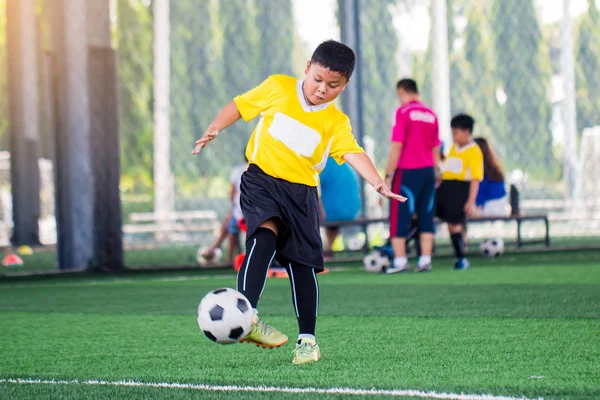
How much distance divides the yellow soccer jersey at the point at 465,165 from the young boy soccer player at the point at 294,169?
5954 millimetres

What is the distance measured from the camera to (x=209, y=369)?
373 cm

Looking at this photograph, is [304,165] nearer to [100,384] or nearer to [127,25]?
[100,384]

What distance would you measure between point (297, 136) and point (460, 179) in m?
6.20

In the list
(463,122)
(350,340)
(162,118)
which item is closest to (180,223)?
(162,118)

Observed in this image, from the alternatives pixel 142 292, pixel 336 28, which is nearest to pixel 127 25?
pixel 336 28

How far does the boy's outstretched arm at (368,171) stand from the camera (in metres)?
4.01

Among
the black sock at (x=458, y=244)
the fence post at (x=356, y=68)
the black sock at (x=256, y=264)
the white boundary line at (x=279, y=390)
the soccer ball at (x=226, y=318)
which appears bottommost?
the black sock at (x=458, y=244)

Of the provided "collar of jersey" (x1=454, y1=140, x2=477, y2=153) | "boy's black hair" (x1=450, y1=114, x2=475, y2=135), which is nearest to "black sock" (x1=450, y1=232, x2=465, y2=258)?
"collar of jersey" (x1=454, y1=140, x2=477, y2=153)

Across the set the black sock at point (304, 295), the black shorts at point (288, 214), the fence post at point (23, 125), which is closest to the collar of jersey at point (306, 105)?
the black shorts at point (288, 214)

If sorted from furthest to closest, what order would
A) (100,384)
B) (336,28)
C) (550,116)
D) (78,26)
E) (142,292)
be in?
(550,116), (336,28), (78,26), (142,292), (100,384)

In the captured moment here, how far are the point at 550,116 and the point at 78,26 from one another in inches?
311

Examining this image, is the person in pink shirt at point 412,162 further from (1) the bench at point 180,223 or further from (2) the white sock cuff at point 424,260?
(1) the bench at point 180,223

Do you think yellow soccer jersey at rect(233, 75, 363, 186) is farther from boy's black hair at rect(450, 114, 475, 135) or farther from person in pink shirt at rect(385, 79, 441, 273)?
boy's black hair at rect(450, 114, 475, 135)

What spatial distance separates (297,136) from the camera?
418 cm
